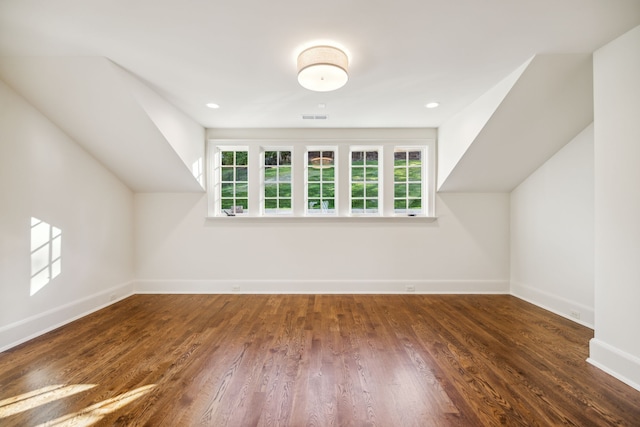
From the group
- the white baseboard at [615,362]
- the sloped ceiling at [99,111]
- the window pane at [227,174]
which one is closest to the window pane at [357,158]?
the window pane at [227,174]

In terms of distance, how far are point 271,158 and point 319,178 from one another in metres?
0.86

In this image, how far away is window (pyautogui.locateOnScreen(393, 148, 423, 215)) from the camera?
4.25m

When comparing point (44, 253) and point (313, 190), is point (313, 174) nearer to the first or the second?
point (313, 190)

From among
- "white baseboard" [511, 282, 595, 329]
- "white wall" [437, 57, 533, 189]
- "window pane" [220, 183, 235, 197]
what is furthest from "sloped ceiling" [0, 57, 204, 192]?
"white baseboard" [511, 282, 595, 329]

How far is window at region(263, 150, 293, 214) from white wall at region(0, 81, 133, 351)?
211 centimetres

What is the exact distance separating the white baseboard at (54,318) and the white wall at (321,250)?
51 centimetres

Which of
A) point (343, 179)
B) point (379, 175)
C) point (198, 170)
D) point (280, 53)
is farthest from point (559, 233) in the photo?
point (198, 170)

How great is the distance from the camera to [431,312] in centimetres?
327

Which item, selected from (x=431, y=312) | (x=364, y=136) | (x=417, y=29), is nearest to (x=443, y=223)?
(x=431, y=312)

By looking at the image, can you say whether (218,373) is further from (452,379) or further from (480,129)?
(480,129)

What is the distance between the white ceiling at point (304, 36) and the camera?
1707 millimetres

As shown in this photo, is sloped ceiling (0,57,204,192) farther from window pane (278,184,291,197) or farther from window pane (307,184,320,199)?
window pane (307,184,320,199)

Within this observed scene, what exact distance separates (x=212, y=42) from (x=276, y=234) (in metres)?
2.66

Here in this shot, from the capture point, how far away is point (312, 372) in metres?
2.03
